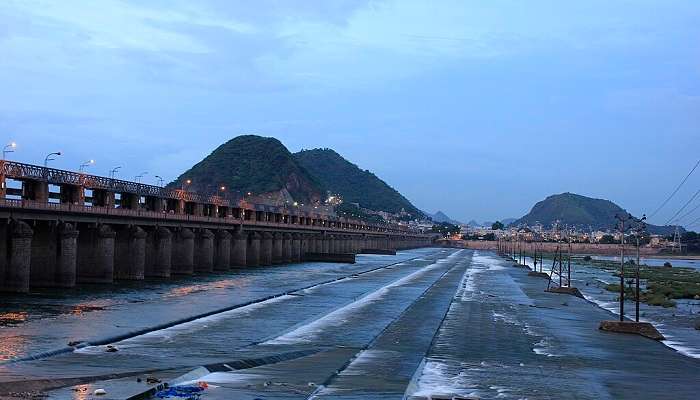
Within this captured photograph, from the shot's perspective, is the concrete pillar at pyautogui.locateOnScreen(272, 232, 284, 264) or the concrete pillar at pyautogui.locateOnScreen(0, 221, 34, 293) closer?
the concrete pillar at pyautogui.locateOnScreen(0, 221, 34, 293)

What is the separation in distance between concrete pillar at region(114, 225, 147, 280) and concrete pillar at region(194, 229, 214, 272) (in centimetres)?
1985

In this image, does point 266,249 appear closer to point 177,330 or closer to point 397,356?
point 177,330

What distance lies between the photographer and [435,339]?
38500mm

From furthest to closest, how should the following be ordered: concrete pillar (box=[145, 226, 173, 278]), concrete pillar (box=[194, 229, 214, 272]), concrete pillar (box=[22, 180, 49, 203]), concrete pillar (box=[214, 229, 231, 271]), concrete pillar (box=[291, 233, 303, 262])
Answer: concrete pillar (box=[291, 233, 303, 262]) → concrete pillar (box=[214, 229, 231, 271]) → concrete pillar (box=[194, 229, 214, 272]) → concrete pillar (box=[145, 226, 173, 278]) → concrete pillar (box=[22, 180, 49, 203])

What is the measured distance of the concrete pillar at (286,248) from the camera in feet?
464

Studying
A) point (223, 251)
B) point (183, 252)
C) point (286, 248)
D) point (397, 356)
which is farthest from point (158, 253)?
point (286, 248)

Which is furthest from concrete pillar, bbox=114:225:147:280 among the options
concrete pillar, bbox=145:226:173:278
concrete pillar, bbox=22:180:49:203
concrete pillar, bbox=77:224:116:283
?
concrete pillar, bbox=22:180:49:203

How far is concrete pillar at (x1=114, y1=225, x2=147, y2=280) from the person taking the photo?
250ft

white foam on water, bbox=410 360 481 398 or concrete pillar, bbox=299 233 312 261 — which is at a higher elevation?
concrete pillar, bbox=299 233 312 261

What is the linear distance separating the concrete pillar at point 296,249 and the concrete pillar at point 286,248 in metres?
2.08

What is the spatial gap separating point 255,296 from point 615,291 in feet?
150

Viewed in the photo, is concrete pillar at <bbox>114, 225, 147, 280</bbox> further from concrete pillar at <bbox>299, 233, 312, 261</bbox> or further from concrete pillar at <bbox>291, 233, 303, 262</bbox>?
concrete pillar at <bbox>299, 233, 312, 261</bbox>

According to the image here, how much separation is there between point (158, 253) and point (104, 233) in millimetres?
16028

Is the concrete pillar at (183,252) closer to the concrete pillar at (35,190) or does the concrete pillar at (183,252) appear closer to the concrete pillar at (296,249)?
the concrete pillar at (35,190)
